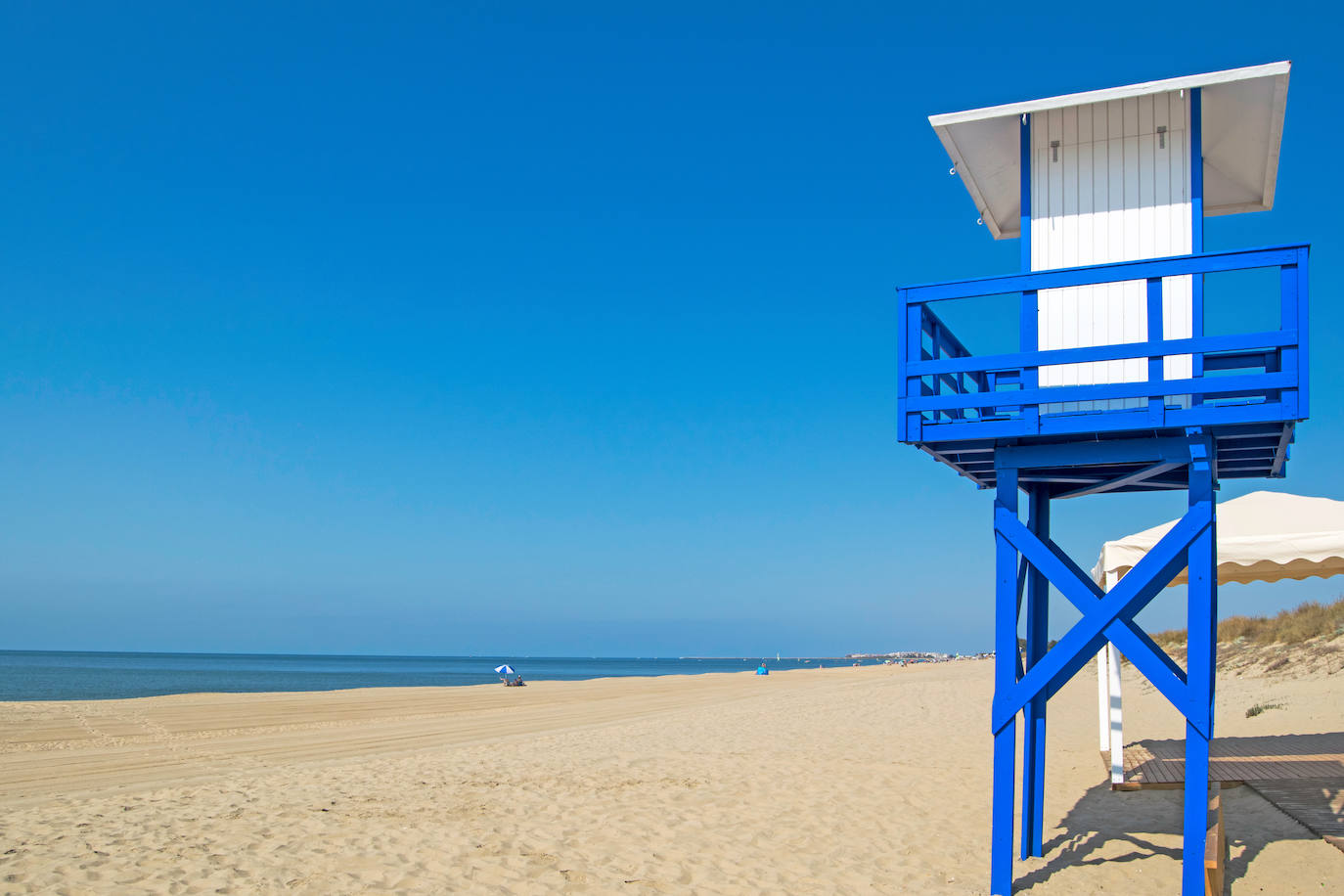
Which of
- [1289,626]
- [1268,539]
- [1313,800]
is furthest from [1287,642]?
[1313,800]

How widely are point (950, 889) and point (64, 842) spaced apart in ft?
21.8

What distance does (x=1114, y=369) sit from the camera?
6480 mm

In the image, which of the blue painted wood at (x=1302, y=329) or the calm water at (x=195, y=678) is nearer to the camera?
the blue painted wood at (x=1302, y=329)

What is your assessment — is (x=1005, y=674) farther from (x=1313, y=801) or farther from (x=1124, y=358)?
(x=1313, y=801)

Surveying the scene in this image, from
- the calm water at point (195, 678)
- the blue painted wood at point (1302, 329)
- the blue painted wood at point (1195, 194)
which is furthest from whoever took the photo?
the calm water at point (195, 678)

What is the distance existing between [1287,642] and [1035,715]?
1913cm

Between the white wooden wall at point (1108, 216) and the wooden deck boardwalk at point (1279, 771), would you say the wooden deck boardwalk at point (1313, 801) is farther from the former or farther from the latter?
the white wooden wall at point (1108, 216)

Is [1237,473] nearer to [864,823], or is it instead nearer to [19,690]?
[864,823]

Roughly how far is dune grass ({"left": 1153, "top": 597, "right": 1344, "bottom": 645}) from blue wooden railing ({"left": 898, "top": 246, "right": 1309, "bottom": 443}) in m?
18.0

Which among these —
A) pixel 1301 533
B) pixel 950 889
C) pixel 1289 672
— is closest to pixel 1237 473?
pixel 1301 533

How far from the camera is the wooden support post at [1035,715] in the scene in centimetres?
707

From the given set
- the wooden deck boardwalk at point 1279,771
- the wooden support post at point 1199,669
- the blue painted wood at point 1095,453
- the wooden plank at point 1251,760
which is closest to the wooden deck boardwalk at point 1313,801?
the wooden deck boardwalk at point 1279,771

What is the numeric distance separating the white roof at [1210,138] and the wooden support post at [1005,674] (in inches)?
105

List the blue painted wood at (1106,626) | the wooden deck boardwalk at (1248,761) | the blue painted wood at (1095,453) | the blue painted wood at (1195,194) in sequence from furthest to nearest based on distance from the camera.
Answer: the wooden deck boardwalk at (1248,761) → the blue painted wood at (1195,194) → the blue painted wood at (1095,453) → the blue painted wood at (1106,626)
